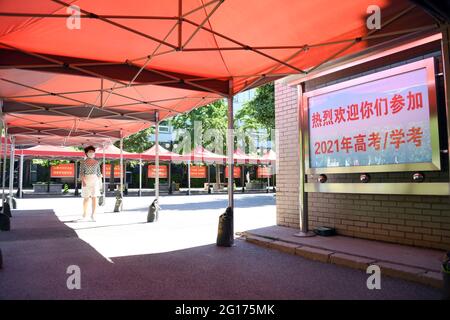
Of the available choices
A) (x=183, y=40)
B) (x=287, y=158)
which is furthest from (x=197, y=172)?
(x=183, y=40)

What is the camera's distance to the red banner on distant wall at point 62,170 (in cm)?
2206

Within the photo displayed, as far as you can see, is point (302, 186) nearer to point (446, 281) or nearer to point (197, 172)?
point (446, 281)

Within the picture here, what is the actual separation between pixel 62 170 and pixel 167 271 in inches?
806

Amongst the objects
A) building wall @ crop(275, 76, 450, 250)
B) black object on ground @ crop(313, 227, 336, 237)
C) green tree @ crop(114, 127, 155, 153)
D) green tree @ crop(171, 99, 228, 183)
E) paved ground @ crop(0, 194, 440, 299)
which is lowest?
paved ground @ crop(0, 194, 440, 299)

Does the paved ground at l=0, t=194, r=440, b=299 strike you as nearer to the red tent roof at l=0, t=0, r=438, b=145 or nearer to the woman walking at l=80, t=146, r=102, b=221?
the woman walking at l=80, t=146, r=102, b=221

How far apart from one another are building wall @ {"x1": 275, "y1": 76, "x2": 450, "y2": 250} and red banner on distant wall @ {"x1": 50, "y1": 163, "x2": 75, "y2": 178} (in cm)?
1876

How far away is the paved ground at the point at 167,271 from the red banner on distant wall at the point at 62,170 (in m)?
16.3

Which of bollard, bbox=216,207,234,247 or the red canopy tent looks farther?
bollard, bbox=216,207,234,247

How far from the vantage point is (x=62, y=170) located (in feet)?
73.4

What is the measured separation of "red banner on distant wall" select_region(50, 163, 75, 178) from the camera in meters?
22.1

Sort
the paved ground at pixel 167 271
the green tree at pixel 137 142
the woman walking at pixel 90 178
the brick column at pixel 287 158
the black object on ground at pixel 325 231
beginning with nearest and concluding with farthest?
the paved ground at pixel 167 271
the black object on ground at pixel 325 231
the brick column at pixel 287 158
the woman walking at pixel 90 178
the green tree at pixel 137 142

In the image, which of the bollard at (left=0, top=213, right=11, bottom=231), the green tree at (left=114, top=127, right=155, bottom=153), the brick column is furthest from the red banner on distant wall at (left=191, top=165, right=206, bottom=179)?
the brick column

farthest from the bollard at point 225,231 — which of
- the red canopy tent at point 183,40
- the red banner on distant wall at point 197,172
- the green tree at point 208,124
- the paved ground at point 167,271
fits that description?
the green tree at point 208,124

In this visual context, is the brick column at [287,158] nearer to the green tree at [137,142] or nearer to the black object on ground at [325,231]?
the black object on ground at [325,231]
